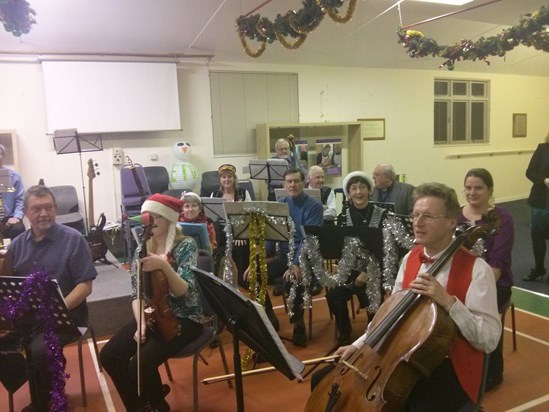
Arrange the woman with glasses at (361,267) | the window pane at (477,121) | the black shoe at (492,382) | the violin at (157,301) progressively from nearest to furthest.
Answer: the violin at (157,301) → the black shoe at (492,382) → the woman with glasses at (361,267) → the window pane at (477,121)

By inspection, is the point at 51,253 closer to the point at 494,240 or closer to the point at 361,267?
the point at 361,267

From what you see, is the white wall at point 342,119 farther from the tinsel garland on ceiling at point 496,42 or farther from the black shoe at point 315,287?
the black shoe at point 315,287

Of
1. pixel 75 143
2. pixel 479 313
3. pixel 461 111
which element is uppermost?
pixel 461 111

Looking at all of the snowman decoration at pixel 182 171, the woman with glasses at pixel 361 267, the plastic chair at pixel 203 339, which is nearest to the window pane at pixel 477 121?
the snowman decoration at pixel 182 171

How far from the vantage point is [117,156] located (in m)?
6.50

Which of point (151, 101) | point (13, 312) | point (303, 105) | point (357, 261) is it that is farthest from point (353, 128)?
point (13, 312)

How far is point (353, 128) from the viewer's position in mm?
8344

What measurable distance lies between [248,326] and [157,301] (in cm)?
69

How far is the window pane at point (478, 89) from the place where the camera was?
999 centimetres

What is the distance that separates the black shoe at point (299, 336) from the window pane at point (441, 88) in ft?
24.9

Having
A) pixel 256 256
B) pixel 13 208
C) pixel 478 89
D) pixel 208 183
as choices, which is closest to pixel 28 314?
pixel 256 256

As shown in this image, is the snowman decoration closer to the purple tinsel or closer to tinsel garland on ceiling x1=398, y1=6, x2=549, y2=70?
tinsel garland on ceiling x1=398, y1=6, x2=549, y2=70

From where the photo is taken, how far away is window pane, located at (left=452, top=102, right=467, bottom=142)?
9.88 m

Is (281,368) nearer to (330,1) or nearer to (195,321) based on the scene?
(195,321)
